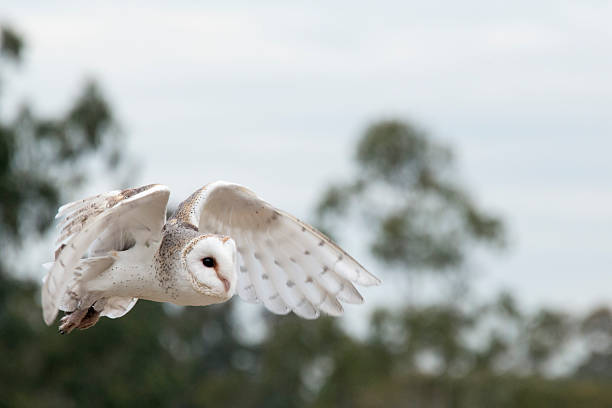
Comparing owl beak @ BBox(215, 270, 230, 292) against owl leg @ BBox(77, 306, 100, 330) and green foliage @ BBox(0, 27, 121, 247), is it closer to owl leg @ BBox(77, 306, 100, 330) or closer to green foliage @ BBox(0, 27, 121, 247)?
owl leg @ BBox(77, 306, 100, 330)

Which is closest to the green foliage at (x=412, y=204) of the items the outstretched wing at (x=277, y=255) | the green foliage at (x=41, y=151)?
the green foliage at (x=41, y=151)

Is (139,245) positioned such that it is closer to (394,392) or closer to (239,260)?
(239,260)

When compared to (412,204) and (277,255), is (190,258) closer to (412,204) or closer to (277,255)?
(277,255)

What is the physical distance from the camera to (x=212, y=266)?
5613 mm

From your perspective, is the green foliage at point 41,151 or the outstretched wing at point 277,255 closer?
the outstretched wing at point 277,255

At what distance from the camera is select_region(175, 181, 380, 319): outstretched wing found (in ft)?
20.8

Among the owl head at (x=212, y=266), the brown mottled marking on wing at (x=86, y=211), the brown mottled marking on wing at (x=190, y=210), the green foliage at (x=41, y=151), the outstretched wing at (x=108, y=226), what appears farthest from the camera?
the green foliage at (x=41, y=151)

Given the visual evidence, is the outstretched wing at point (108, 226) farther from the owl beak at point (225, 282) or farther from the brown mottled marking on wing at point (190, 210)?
the owl beak at point (225, 282)

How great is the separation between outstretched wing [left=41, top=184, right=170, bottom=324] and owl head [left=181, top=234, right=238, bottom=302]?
0.37 meters

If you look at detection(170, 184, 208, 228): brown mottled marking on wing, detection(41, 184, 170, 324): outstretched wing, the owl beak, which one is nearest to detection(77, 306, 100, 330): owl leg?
detection(41, 184, 170, 324): outstretched wing

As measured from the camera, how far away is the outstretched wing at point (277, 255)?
20.8 ft

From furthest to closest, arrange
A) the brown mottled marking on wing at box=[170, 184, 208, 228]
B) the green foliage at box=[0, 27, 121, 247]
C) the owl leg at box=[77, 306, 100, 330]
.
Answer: the green foliage at box=[0, 27, 121, 247], the owl leg at box=[77, 306, 100, 330], the brown mottled marking on wing at box=[170, 184, 208, 228]

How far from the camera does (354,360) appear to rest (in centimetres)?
3011

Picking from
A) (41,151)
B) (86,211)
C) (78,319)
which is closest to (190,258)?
(86,211)
